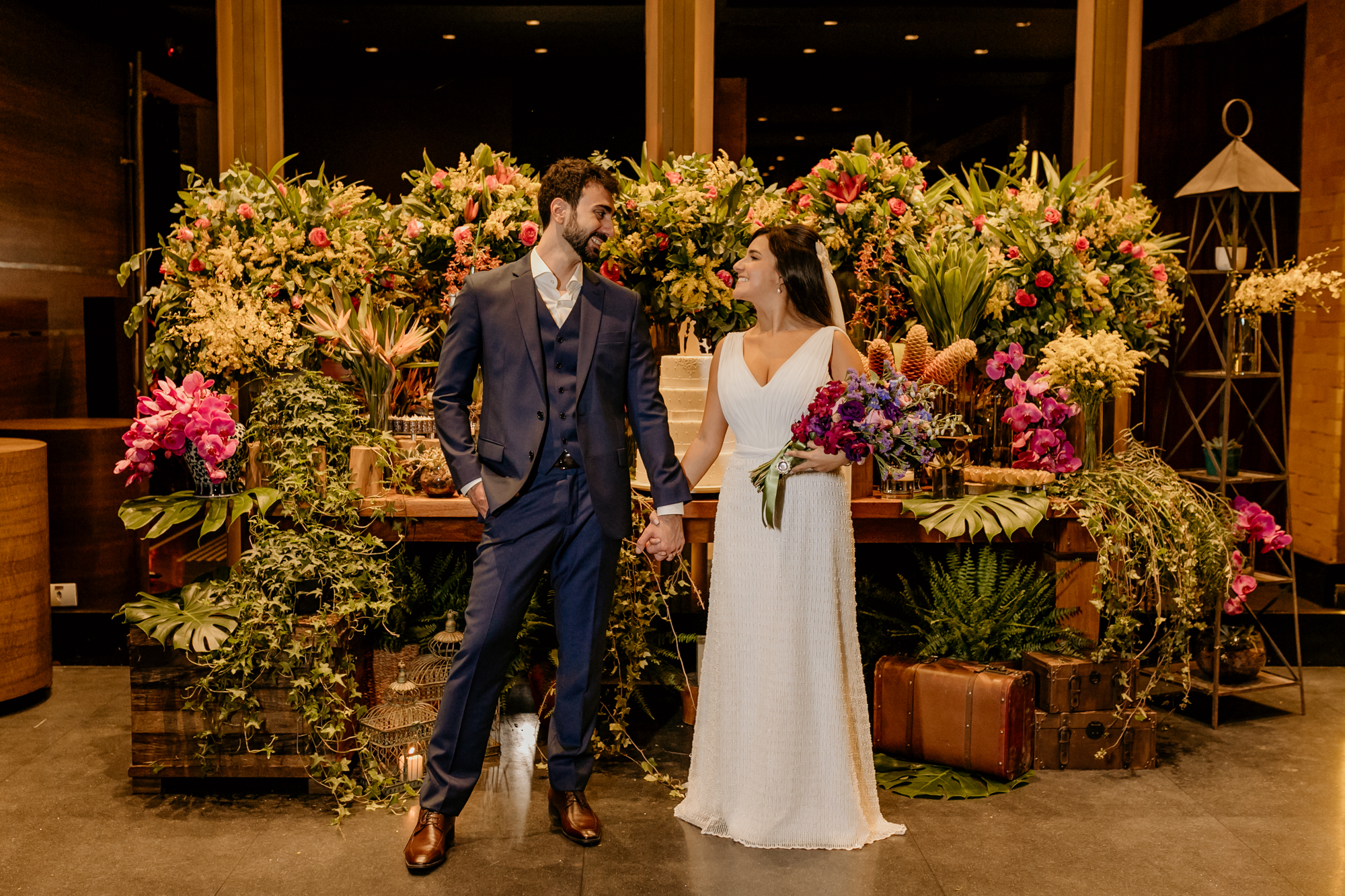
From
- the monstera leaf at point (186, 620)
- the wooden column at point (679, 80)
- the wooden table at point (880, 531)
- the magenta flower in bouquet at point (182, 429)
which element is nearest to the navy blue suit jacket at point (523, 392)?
the wooden table at point (880, 531)

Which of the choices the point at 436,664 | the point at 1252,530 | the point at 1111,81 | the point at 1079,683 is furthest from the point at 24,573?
the point at 1111,81

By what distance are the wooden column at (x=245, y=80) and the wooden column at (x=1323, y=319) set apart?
5124mm

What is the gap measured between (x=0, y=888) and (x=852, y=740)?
241cm

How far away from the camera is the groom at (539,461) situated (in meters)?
3.08

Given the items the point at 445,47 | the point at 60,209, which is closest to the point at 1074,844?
the point at 445,47

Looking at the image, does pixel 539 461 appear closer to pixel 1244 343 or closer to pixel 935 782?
pixel 935 782

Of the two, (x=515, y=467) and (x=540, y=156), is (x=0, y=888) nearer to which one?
(x=515, y=467)

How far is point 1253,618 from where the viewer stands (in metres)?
4.62

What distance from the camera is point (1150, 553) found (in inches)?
155

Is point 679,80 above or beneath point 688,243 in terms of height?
above

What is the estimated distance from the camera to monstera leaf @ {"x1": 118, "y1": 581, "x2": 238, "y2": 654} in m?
3.52

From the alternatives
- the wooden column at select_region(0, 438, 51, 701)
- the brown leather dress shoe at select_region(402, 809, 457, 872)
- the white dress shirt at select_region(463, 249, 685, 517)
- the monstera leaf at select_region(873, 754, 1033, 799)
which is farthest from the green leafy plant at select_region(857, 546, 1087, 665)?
the wooden column at select_region(0, 438, 51, 701)

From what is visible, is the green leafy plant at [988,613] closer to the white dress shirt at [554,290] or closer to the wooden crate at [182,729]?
the white dress shirt at [554,290]

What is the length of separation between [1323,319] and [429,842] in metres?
5.04
